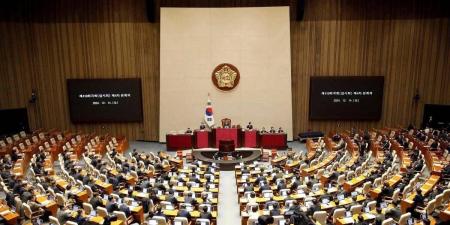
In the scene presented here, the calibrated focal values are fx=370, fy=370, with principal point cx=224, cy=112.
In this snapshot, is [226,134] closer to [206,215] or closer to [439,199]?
[206,215]

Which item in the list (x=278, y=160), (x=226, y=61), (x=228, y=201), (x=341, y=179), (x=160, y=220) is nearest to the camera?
(x=160, y=220)

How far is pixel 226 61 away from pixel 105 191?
1177cm

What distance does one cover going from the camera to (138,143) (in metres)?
23.5

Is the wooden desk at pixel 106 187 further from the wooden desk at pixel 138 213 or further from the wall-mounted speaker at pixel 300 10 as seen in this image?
the wall-mounted speaker at pixel 300 10

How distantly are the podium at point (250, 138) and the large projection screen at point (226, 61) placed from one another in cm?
222

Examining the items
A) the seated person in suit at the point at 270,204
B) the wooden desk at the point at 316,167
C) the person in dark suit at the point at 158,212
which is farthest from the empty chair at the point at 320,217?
the wooden desk at the point at 316,167

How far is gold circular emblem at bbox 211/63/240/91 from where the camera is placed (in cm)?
2261

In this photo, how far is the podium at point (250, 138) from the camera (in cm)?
2108

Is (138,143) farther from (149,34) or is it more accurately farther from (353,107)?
(353,107)

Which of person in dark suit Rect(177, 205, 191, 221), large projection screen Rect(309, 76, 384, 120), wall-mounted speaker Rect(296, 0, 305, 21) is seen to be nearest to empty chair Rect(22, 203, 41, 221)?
person in dark suit Rect(177, 205, 191, 221)

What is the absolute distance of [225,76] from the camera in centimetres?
2264

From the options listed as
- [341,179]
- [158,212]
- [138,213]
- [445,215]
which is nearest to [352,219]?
[445,215]

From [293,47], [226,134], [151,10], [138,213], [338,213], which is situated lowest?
[138,213]

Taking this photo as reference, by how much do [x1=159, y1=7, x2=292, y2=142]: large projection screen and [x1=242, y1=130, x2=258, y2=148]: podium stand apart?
2.22m
